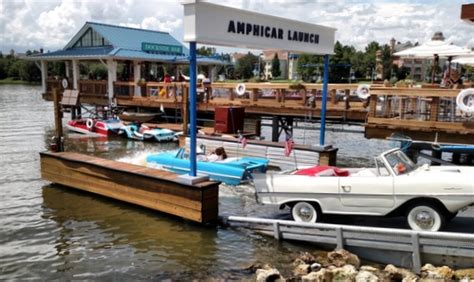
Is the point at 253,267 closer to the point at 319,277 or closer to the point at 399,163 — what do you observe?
the point at 319,277

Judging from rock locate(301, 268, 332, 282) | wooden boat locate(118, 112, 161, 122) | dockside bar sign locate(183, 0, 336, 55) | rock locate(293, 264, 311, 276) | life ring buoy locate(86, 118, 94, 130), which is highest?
dockside bar sign locate(183, 0, 336, 55)

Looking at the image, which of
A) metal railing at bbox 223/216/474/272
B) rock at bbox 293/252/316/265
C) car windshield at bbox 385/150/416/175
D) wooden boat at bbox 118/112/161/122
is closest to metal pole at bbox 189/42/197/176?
metal railing at bbox 223/216/474/272

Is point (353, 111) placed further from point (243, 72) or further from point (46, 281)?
point (243, 72)

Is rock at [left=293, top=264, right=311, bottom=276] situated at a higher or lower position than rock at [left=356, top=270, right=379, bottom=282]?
lower

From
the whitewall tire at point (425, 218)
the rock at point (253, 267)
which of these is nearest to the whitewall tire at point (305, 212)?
the rock at point (253, 267)

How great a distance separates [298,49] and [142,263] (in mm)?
7216

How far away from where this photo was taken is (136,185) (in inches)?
444

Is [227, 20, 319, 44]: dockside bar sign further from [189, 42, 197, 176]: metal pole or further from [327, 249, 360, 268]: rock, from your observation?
[327, 249, 360, 268]: rock

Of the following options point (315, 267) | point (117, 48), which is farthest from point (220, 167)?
point (117, 48)

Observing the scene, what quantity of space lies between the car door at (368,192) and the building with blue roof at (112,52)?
75.3ft

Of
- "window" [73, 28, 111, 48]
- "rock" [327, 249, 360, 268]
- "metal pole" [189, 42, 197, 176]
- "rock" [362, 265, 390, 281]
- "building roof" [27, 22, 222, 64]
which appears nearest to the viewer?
"rock" [362, 265, 390, 281]

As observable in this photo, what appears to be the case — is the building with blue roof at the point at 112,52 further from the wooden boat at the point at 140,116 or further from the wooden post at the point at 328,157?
the wooden post at the point at 328,157

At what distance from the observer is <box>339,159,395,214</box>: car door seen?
864cm

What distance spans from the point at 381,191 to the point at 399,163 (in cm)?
71
